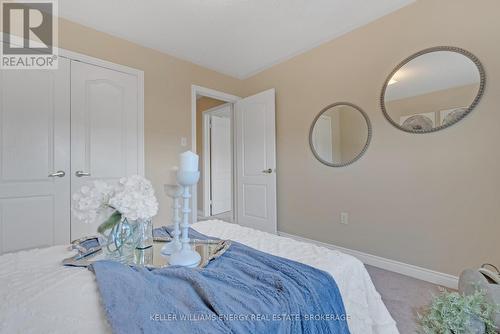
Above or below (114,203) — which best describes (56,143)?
above

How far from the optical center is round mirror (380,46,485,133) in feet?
5.89

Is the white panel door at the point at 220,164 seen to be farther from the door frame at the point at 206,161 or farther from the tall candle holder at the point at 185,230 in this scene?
the tall candle holder at the point at 185,230

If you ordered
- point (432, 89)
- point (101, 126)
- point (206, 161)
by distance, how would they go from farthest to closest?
point (206, 161), point (101, 126), point (432, 89)

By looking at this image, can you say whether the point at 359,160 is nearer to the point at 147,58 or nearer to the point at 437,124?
the point at 437,124

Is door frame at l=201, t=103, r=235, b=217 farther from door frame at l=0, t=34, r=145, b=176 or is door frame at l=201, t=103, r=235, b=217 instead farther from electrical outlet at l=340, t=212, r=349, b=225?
electrical outlet at l=340, t=212, r=349, b=225

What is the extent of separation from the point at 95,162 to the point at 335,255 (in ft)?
7.94

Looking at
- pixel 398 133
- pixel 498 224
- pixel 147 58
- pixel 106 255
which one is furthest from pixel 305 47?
pixel 106 255

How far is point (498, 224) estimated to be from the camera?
169 centimetres

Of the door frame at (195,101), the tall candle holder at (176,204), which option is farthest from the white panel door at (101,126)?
the tall candle holder at (176,204)

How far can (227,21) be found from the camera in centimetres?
231

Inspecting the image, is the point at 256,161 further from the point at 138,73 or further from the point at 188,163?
the point at 188,163

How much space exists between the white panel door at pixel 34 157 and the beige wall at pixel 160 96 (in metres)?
0.50

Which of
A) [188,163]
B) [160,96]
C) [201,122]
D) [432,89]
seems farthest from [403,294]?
[201,122]

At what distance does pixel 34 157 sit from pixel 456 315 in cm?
292
